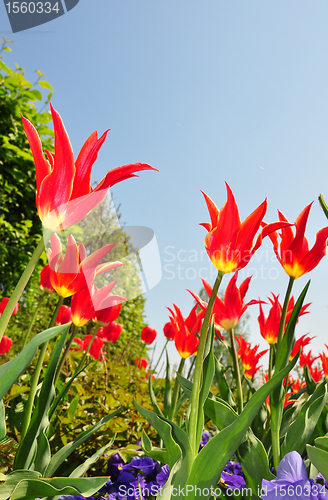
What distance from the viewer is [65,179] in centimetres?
62

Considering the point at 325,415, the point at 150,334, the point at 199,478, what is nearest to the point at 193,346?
the point at 325,415

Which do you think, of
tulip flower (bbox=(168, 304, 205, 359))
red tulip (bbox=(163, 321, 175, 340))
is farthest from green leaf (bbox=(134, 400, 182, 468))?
red tulip (bbox=(163, 321, 175, 340))

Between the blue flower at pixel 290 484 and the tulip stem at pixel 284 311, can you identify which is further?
the tulip stem at pixel 284 311

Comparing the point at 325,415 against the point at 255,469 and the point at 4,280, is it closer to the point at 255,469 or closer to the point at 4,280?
the point at 255,469

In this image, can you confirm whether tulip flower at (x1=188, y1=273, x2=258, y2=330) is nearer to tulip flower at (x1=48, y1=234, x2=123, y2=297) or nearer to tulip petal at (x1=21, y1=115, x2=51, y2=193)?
tulip flower at (x1=48, y1=234, x2=123, y2=297)

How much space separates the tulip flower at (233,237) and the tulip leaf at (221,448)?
308mm

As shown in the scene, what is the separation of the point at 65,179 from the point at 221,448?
665mm

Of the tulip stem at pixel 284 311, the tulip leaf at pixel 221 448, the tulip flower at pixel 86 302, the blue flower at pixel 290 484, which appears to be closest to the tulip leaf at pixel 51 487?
the tulip leaf at pixel 221 448

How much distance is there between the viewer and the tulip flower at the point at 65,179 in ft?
2.02

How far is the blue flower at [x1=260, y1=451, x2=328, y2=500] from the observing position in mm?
625

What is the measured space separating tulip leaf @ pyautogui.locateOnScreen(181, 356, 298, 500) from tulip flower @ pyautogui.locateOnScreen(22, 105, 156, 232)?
0.56 m

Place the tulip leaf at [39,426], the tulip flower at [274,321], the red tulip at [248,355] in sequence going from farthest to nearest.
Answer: the red tulip at [248,355], the tulip flower at [274,321], the tulip leaf at [39,426]

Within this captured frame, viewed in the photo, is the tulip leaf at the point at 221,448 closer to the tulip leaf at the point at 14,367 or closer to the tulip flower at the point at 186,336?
the tulip leaf at the point at 14,367

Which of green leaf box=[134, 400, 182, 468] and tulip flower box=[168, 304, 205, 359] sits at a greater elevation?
tulip flower box=[168, 304, 205, 359]
